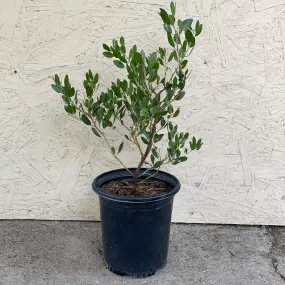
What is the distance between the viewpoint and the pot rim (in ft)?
6.47

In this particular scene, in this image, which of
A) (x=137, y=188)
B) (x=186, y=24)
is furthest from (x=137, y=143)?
(x=186, y=24)

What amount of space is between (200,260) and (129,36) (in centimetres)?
121

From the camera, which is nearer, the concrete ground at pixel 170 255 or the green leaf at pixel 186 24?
the green leaf at pixel 186 24

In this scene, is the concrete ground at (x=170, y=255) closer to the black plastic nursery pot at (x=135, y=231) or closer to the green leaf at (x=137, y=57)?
the black plastic nursery pot at (x=135, y=231)

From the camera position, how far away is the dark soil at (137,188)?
2.13m

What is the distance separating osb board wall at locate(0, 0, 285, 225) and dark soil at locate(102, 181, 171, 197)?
30 cm

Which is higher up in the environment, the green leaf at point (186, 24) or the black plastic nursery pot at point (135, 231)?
the green leaf at point (186, 24)

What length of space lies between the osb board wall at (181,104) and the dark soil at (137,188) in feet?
0.99

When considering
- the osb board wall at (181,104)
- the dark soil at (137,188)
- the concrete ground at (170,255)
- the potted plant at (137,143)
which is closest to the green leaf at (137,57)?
the potted plant at (137,143)

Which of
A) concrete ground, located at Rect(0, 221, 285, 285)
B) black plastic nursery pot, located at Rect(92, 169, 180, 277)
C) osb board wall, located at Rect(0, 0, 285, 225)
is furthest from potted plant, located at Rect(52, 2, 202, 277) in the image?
osb board wall, located at Rect(0, 0, 285, 225)

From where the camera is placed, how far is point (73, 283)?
205 cm

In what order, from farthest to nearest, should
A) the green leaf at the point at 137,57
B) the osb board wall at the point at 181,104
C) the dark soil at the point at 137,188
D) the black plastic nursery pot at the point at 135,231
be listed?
the osb board wall at the point at 181,104 → the dark soil at the point at 137,188 → the black plastic nursery pot at the point at 135,231 → the green leaf at the point at 137,57

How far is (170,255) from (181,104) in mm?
797

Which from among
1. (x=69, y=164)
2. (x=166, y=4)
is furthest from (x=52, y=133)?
(x=166, y=4)
